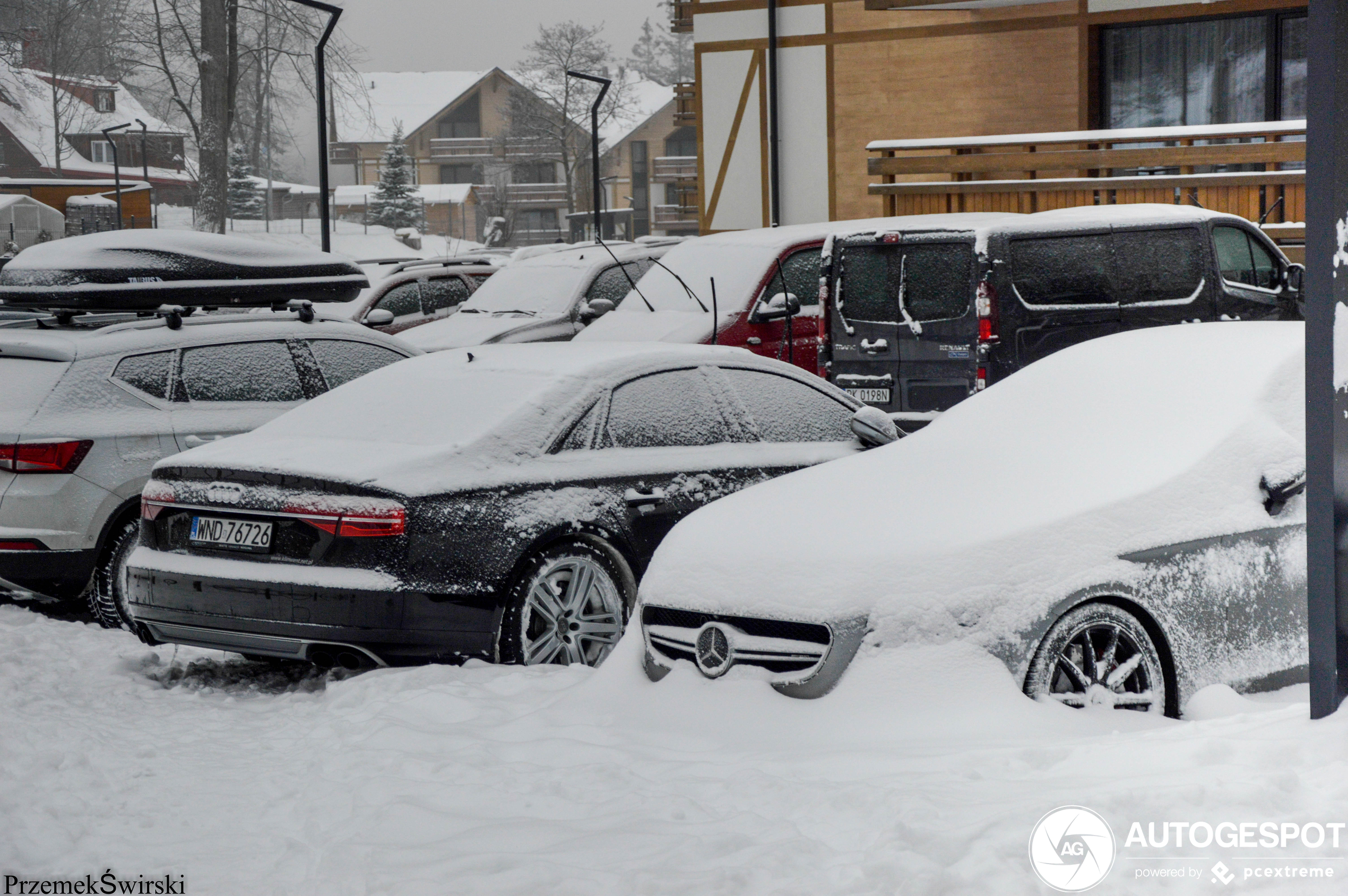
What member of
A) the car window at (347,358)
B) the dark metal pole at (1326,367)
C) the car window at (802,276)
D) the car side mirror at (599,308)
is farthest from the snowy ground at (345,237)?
the dark metal pole at (1326,367)

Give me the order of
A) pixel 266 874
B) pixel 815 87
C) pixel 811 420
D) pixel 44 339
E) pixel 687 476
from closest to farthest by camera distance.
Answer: pixel 266 874, pixel 687 476, pixel 811 420, pixel 44 339, pixel 815 87

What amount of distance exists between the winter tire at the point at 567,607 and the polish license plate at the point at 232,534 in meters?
1.01

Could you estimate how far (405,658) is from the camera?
20.9 feet

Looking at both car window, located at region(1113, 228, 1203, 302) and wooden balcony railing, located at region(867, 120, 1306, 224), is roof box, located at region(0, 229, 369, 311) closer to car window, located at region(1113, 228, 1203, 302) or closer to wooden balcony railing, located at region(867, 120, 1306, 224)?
car window, located at region(1113, 228, 1203, 302)

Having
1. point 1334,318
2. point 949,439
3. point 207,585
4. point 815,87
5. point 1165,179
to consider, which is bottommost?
point 207,585

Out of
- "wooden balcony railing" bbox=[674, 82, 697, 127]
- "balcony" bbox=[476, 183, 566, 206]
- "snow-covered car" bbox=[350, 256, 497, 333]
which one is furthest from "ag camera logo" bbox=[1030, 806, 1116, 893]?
"balcony" bbox=[476, 183, 566, 206]

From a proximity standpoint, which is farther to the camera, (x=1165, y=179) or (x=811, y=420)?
(x=1165, y=179)

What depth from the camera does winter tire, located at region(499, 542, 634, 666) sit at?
6531 millimetres

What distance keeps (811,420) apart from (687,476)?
3.06 feet

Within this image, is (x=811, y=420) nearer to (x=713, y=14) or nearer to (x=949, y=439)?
(x=949, y=439)

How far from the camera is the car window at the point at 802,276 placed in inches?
539

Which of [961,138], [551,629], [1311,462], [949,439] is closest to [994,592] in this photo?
[1311,462]

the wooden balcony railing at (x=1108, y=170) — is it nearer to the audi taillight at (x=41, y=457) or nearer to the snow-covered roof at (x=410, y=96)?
the audi taillight at (x=41, y=457)

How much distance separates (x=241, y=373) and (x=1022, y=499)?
511 cm
